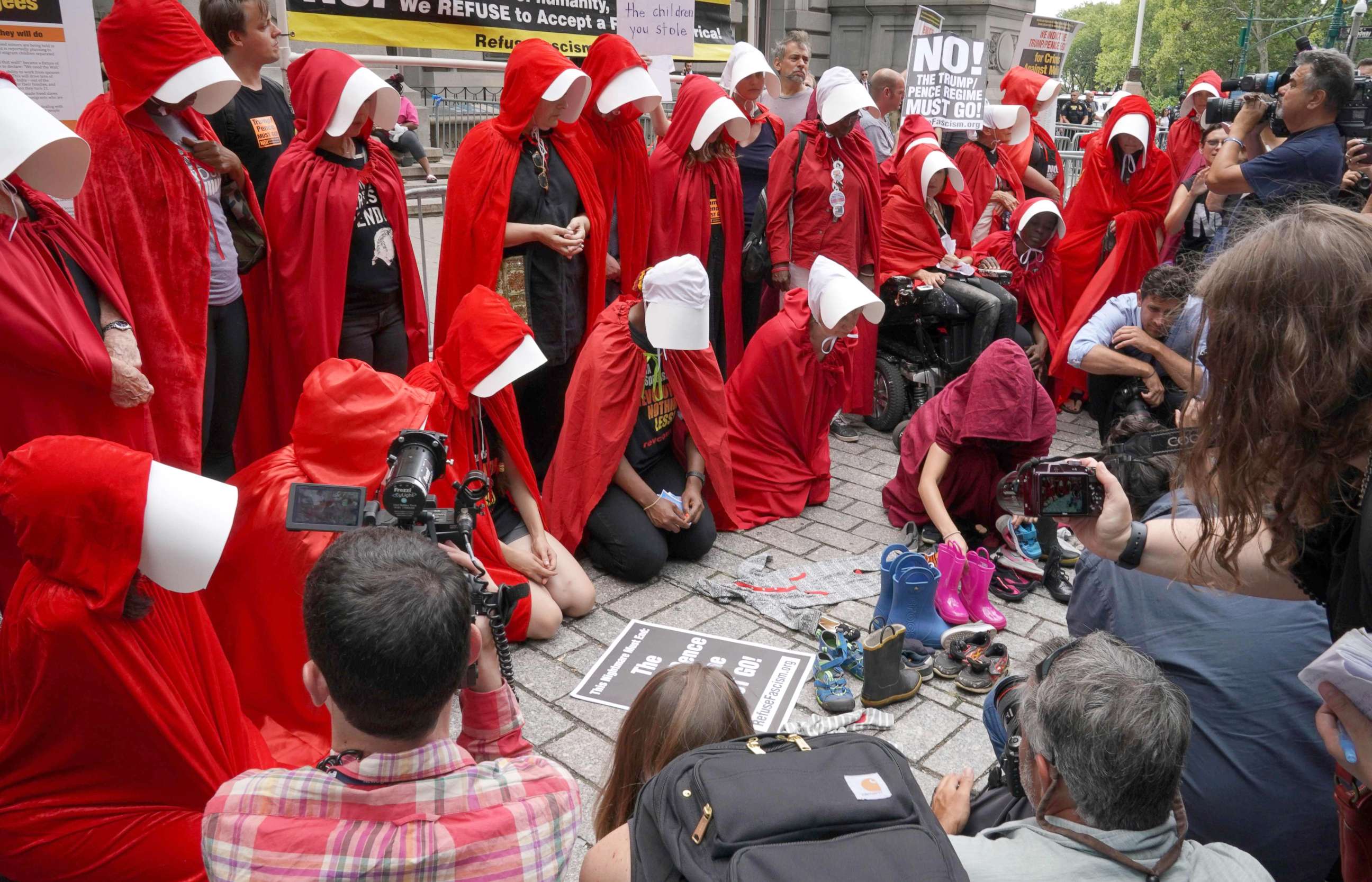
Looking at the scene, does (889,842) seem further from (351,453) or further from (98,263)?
(98,263)

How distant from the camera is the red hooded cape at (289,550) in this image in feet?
9.05

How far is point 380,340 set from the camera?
4.35 meters

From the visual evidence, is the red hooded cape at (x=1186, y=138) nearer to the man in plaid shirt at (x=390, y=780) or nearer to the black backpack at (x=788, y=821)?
the black backpack at (x=788, y=821)

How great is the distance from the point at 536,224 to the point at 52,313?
7.20 feet

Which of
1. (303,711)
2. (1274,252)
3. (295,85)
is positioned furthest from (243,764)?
(295,85)

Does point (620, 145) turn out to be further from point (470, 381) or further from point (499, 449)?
point (470, 381)

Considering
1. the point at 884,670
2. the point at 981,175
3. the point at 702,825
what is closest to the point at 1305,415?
the point at 702,825

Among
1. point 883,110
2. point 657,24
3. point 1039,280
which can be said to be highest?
point 657,24

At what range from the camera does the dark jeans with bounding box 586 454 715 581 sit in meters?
4.15

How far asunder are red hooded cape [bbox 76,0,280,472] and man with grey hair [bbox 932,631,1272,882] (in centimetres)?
282

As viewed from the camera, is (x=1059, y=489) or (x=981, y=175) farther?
(x=981, y=175)

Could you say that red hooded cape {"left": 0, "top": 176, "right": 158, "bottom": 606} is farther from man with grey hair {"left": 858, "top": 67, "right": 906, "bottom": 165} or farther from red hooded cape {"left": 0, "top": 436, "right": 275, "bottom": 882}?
man with grey hair {"left": 858, "top": 67, "right": 906, "bottom": 165}

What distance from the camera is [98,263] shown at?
301cm

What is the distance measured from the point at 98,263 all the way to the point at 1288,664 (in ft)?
10.9
